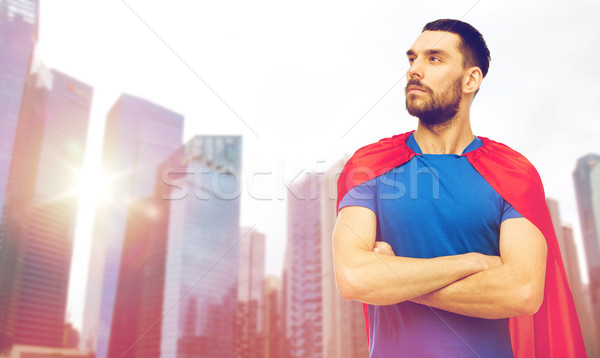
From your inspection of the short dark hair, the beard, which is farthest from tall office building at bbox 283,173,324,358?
the beard

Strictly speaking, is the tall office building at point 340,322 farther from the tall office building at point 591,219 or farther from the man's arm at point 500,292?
the man's arm at point 500,292

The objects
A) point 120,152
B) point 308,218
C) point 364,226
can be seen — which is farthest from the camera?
point 120,152

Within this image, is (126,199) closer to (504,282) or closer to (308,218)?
(308,218)

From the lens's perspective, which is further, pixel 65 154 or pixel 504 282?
pixel 65 154

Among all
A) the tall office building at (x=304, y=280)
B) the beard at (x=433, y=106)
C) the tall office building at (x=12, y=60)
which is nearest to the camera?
the beard at (x=433, y=106)

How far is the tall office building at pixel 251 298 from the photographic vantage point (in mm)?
151125

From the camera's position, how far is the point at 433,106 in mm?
2359

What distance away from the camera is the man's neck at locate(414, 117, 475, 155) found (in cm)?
237

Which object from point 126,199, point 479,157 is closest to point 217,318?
point 126,199

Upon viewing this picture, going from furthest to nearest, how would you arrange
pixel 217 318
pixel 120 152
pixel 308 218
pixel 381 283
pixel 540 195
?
pixel 120 152 < pixel 217 318 < pixel 308 218 < pixel 540 195 < pixel 381 283

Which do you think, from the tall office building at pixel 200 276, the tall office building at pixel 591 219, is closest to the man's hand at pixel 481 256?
the tall office building at pixel 591 219

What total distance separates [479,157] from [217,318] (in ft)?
511

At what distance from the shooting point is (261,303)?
537 ft

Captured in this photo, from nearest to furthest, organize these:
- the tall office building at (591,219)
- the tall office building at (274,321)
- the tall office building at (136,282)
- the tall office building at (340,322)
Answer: the tall office building at (340,322)
the tall office building at (591,219)
the tall office building at (274,321)
the tall office building at (136,282)
